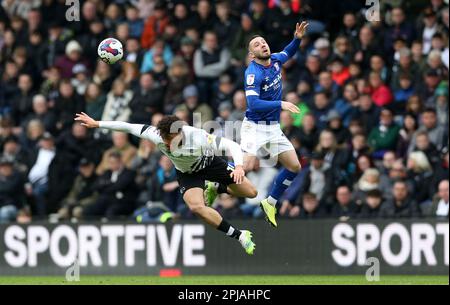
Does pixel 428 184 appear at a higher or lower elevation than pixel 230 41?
lower

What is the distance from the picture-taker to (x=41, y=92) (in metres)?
24.3

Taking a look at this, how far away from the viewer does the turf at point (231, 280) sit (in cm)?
1787

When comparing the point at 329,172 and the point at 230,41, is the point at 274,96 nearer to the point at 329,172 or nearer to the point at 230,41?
the point at 329,172

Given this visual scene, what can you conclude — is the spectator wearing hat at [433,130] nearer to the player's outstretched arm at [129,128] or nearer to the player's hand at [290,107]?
the player's hand at [290,107]

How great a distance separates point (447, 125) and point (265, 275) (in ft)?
12.6

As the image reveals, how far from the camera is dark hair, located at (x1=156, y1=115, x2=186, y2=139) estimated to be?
15.3m

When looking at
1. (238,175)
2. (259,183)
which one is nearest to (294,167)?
(238,175)

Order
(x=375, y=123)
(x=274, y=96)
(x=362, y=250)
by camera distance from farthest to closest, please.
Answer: (x=375, y=123) → (x=362, y=250) → (x=274, y=96)

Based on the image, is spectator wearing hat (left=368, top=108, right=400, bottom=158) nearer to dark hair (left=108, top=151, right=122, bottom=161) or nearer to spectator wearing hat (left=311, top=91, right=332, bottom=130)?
spectator wearing hat (left=311, top=91, right=332, bottom=130)

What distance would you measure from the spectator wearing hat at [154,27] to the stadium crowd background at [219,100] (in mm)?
26

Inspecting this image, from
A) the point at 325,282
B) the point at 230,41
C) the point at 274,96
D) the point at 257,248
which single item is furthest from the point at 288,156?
the point at 230,41

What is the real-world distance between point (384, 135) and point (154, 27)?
5.57 meters

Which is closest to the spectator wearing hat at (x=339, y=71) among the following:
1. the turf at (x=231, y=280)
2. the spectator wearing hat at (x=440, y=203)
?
the spectator wearing hat at (x=440, y=203)

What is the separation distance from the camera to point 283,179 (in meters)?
17.0
